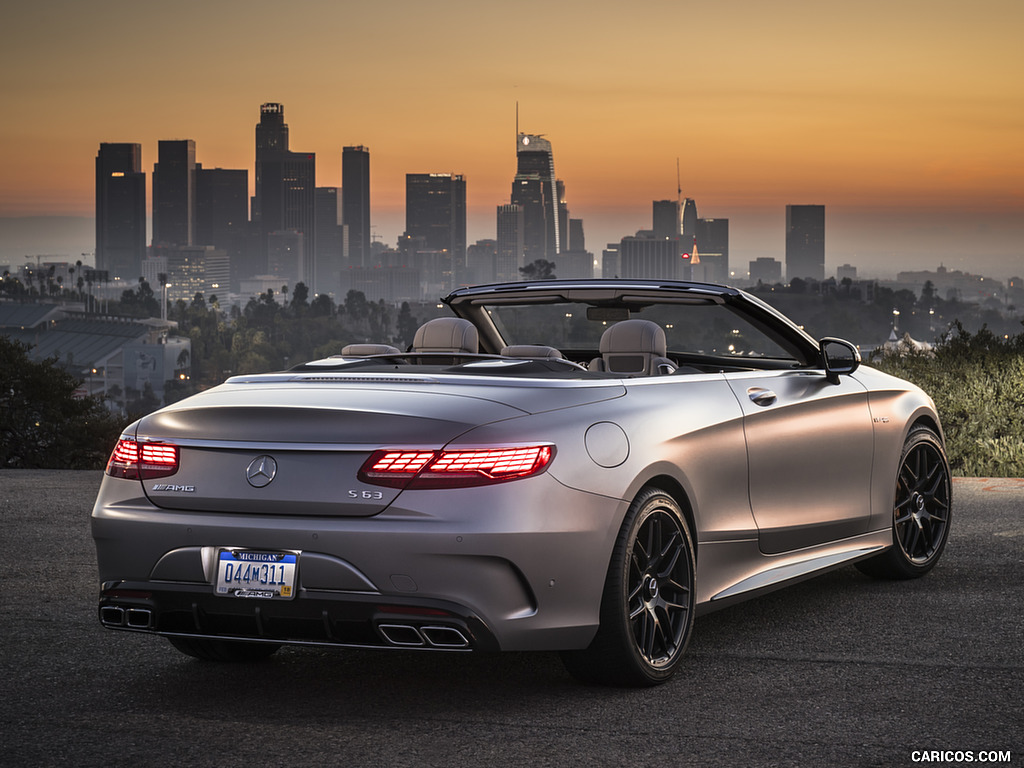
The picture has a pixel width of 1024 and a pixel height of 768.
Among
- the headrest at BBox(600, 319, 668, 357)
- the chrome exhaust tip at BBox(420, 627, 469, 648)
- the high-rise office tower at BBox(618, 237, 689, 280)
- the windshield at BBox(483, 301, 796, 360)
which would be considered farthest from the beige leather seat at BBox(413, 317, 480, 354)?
the high-rise office tower at BBox(618, 237, 689, 280)

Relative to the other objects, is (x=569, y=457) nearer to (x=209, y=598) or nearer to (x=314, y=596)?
(x=314, y=596)

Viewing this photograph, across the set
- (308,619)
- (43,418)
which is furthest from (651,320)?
(43,418)

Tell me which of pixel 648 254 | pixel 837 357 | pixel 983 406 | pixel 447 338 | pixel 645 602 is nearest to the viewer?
pixel 645 602

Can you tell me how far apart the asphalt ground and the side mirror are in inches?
45.2

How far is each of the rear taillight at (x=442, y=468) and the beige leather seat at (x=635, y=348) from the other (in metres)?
1.62

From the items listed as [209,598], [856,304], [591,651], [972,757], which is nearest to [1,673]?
[209,598]

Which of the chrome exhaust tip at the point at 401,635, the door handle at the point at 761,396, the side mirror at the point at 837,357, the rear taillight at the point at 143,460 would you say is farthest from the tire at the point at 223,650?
the side mirror at the point at 837,357

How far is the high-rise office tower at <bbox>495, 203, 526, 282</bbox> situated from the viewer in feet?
536

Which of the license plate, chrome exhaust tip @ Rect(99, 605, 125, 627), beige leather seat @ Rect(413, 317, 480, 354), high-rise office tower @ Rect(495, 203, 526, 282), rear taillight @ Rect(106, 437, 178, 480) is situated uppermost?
high-rise office tower @ Rect(495, 203, 526, 282)

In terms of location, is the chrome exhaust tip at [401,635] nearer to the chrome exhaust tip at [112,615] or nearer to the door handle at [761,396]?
the chrome exhaust tip at [112,615]

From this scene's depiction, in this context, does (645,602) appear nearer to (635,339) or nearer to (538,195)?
(635,339)

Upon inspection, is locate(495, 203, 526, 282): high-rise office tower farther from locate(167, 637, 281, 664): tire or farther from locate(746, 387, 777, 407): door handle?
locate(167, 637, 281, 664): tire

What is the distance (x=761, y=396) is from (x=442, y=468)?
6.75ft

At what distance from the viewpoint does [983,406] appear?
14.2 metres
